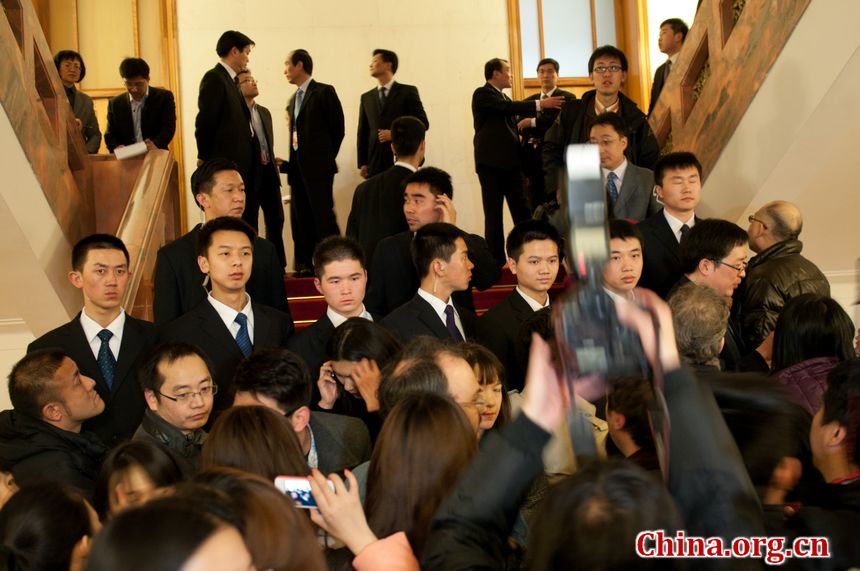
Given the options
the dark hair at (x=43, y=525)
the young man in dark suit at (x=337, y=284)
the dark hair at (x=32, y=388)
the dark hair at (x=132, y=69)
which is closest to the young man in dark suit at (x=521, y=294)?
the young man in dark suit at (x=337, y=284)

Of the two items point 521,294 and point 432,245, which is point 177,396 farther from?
point 521,294

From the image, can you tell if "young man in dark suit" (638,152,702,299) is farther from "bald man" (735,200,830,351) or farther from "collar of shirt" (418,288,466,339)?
"collar of shirt" (418,288,466,339)

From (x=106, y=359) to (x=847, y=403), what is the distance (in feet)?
9.76

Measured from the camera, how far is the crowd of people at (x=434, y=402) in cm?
175

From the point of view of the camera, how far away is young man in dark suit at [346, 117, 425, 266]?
6.14 m

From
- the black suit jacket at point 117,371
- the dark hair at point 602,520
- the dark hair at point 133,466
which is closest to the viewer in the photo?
the dark hair at point 602,520

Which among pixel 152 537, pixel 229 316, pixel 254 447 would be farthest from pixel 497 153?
pixel 152 537

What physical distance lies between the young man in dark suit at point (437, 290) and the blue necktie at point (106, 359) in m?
1.10

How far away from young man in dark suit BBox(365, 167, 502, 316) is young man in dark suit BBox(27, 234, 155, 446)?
4.00ft

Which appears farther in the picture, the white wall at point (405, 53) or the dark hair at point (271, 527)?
the white wall at point (405, 53)

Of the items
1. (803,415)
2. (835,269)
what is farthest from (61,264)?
(835,269)

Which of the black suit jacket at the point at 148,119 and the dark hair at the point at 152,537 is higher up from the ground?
the black suit jacket at the point at 148,119

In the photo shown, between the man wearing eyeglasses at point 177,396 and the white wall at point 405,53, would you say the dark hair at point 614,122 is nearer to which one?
the man wearing eyeglasses at point 177,396

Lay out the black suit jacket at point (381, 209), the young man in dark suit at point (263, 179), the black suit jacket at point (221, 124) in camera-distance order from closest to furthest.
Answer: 1. the black suit jacket at point (381, 209)
2. the black suit jacket at point (221, 124)
3. the young man in dark suit at point (263, 179)
